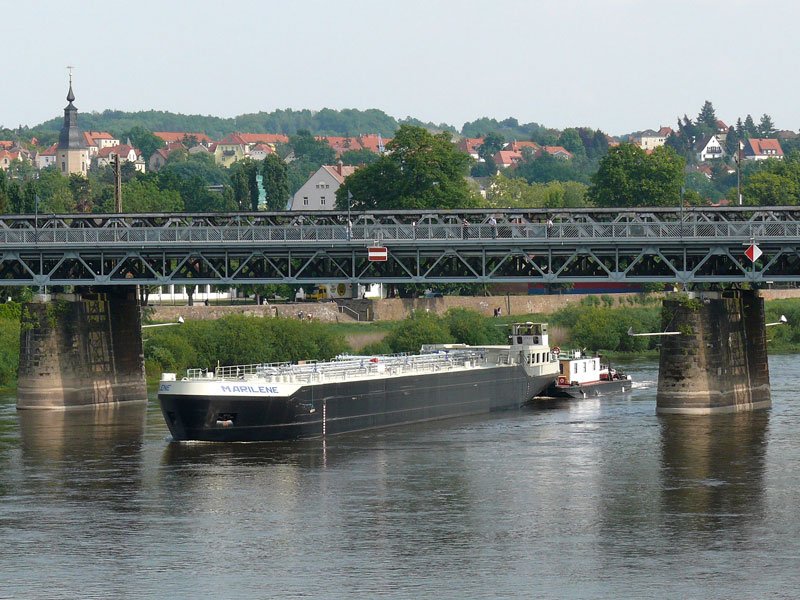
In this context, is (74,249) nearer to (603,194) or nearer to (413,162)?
(413,162)

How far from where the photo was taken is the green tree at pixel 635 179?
166m

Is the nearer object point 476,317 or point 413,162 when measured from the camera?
point 476,317

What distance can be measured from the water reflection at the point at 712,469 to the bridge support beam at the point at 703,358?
3.15 feet

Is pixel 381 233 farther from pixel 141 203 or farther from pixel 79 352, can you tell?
pixel 141 203

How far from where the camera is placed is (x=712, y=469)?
67.6m

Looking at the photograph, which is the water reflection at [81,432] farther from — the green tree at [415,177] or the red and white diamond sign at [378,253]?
the green tree at [415,177]

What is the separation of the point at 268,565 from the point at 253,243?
37203 mm

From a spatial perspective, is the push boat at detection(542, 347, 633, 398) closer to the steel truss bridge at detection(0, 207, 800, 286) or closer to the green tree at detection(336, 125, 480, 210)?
the steel truss bridge at detection(0, 207, 800, 286)

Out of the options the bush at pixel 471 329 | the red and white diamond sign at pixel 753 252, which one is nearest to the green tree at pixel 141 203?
the bush at pixel 471 329

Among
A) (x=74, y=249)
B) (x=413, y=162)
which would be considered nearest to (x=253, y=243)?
(x=74, y=249)

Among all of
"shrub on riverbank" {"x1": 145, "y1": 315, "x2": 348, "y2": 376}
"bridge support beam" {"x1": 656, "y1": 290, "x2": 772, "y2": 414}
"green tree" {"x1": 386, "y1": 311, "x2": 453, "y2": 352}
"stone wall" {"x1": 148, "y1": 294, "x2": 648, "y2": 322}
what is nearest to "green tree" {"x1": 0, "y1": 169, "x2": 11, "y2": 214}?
"stone wall" {"x1": 148, "y1": 294, "x2": 648, "y2": 322}

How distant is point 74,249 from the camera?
90.2 m

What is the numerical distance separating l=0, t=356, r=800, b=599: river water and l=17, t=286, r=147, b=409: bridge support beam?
7.92 metres

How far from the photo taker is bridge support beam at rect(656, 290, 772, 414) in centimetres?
8481
